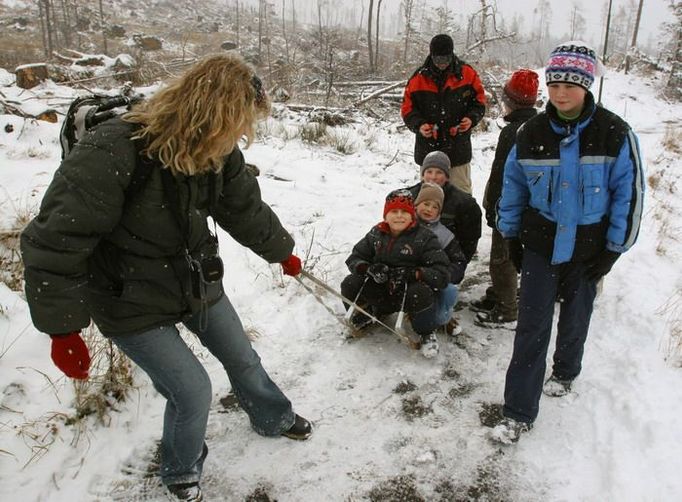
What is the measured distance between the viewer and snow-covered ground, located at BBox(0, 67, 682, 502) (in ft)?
8.77

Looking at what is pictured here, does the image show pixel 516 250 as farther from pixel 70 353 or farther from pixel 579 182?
pixel 70 353

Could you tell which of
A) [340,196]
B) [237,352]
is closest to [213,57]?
[237,352]

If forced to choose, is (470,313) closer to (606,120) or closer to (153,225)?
(606,120)

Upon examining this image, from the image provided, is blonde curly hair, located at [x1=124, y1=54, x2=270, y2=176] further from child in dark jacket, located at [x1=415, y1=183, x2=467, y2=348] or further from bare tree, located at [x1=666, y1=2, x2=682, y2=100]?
bare tree, located at [x1=666, y1=2, x2=682, y2=100]

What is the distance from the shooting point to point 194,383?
2289 millimetres

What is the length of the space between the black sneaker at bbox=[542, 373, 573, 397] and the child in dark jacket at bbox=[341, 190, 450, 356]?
923 mm

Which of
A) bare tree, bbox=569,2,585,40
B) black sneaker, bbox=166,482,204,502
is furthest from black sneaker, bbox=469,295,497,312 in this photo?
bare tree, bbox=569,2,585,40

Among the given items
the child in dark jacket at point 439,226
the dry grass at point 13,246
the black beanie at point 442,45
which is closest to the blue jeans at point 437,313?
the child in dark jacket at point 439,226

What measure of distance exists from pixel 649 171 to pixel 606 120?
26.9ft

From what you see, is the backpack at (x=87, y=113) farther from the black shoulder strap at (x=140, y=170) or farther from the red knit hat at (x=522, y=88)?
the red knit hat at (x=522, y=88)

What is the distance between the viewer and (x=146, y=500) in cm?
259

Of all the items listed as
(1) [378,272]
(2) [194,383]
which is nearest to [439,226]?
(1) [378,272]

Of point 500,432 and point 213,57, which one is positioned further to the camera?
point 500,432

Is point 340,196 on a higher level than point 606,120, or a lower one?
lower
